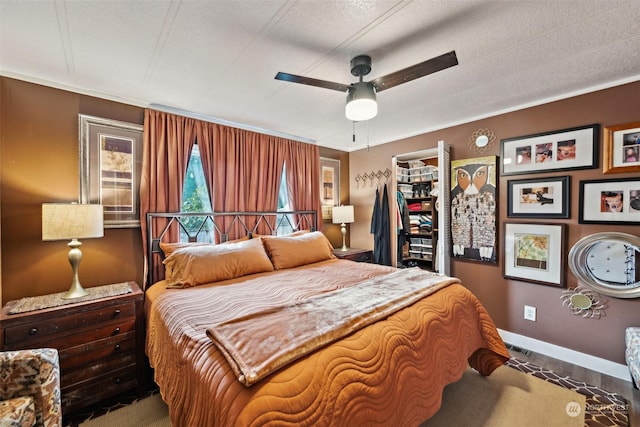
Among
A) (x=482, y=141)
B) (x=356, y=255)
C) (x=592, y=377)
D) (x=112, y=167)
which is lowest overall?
(x=592, y=377)

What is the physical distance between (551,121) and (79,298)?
170 inches

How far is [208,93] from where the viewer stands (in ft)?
7.74

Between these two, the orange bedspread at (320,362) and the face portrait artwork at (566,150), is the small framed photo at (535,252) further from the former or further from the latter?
the orange bedspread at (320,362)

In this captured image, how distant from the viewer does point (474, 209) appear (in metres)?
3.05

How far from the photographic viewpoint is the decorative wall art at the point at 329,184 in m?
4.17

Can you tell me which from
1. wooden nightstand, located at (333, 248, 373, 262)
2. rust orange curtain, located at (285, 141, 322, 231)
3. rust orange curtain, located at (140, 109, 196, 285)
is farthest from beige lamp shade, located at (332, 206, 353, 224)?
rust orange curtain, located at (140, 109, 196, 285)

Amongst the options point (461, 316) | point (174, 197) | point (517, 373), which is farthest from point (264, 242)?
point (517, 373)

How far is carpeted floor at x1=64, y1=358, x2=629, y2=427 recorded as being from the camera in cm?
175

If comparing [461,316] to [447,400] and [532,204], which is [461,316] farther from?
[532,204]

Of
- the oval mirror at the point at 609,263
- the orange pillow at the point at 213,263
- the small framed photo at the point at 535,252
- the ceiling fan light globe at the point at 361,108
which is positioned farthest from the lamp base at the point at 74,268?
the oval mirror at the point at 609,263

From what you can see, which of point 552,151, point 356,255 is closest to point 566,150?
point 552,151

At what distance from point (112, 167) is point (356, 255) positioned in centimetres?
295

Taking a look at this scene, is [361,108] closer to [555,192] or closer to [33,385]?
[555,192]

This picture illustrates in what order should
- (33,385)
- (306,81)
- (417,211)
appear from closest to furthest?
(33,385), (306,81), (417,211)
